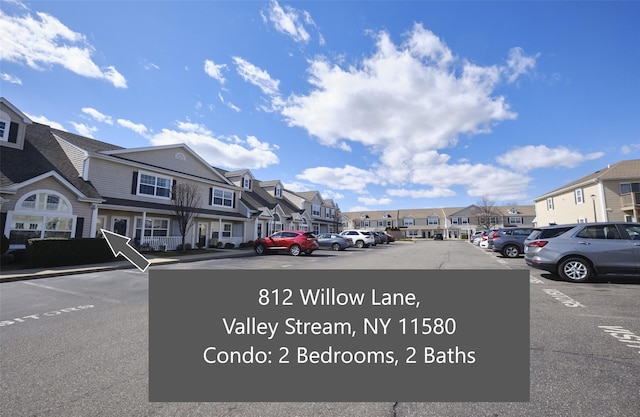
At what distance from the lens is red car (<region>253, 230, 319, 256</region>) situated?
19.1 metres

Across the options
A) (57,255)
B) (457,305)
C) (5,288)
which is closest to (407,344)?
(457,305)

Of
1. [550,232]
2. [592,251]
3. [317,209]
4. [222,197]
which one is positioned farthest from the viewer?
[317,209]

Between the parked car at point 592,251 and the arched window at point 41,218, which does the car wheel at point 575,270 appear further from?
the arched window at point 41,218

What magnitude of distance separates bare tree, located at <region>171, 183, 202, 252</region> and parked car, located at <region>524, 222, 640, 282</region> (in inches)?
732

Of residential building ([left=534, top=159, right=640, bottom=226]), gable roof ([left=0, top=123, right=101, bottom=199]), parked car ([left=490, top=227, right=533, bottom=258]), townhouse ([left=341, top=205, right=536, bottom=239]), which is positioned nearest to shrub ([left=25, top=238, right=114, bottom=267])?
gable roof ([left=0, top=123, right=101, bottom=199])

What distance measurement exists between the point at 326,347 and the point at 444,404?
46.6 inches

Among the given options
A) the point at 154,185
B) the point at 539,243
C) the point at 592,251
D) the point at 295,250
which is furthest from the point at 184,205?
the point at 592,251

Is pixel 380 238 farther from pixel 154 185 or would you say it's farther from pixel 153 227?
pixel 154 185

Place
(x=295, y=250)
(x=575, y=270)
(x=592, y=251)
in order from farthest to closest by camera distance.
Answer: (x=295, y=250) < (x=575, y=270) < (x=592, y=251)

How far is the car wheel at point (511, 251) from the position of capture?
650 inches

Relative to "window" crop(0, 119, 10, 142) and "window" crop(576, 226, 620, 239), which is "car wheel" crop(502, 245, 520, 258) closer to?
"window" crop(576, 226, 620, 239)

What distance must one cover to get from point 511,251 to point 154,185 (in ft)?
74.2

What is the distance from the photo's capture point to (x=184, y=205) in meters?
20.1

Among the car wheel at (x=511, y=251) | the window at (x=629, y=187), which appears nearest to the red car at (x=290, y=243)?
the car wheel at (x=511, y=251)
